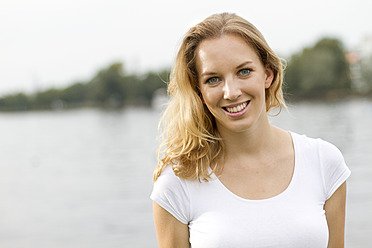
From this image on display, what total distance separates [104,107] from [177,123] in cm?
15262

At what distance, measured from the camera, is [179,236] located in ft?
7.87

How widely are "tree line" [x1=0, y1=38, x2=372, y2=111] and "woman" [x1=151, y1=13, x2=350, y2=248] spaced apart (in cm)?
7542

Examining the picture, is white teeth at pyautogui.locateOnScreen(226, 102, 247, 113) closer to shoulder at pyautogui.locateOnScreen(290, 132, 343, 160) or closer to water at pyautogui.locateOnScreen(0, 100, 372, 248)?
shoulder at pyautogui.locateOnScreen(290, 132, 343, 160)

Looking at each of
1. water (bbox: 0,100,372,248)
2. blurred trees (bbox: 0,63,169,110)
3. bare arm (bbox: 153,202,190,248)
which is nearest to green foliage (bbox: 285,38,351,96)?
blurred trees (bbox: 0,63,169,110)

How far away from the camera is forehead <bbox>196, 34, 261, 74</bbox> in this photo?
91.1 inches

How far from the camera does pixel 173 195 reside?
2383 millimetres

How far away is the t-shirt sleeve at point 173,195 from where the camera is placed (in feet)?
7.77

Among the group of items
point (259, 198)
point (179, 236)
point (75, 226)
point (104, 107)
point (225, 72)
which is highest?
point (225, 72)

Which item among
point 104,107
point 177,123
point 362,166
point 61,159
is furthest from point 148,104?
point 177,123

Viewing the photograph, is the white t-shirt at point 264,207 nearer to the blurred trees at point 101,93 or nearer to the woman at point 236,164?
the woman at point 236,164

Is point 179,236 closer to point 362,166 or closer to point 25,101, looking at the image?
point 362,166

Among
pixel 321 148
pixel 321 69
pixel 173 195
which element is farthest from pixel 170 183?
pixel 321 69

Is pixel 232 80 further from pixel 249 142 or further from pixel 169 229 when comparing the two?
pixel 169 229

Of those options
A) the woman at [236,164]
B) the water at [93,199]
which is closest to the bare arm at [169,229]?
the woman at [236,164]
